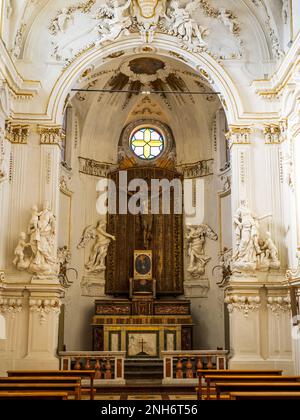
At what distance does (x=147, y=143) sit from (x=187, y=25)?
20.4 feet

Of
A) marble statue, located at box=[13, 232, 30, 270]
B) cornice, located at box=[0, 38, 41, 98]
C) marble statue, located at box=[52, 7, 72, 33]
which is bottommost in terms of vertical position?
marble statue, located at box=[13, 232, 30, 270]

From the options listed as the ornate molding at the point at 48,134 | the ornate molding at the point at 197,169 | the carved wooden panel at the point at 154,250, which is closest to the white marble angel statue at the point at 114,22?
the ornate molding at the point at 48,134

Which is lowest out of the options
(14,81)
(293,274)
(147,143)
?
(293,274)

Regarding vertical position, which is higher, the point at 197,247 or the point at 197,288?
the point at 197,247

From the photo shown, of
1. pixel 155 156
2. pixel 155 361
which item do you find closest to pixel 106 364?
pixel 155 361

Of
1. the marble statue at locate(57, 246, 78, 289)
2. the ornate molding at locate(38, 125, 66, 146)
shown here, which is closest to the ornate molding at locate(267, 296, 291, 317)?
the marble statue at locate(57, 246, 78, 289)

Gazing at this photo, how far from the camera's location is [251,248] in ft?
49.1

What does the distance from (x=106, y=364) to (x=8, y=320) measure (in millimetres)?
2755

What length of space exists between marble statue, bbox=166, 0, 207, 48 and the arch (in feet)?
0.87

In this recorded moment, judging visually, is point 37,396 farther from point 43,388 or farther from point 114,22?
point 114,22

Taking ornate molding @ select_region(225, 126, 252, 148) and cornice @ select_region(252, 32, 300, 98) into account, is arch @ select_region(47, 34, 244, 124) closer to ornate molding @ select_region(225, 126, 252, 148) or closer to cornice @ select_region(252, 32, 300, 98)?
ornate molding @ select_region(225, 126, 252, 148)

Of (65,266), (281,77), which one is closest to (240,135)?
(281,77)

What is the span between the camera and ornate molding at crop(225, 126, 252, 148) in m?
16.0

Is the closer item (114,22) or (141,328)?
(114,22)
